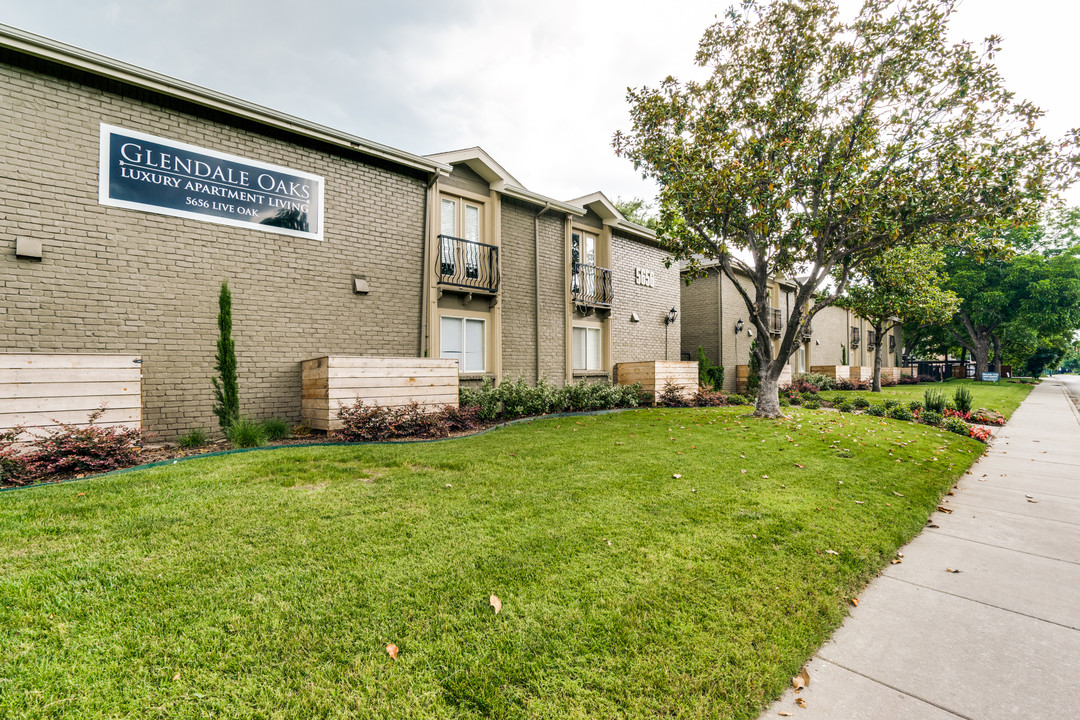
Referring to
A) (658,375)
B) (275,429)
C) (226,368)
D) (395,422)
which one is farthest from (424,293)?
(658,375)

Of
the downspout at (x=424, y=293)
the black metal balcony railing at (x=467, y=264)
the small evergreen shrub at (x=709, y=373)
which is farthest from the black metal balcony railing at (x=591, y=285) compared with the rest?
the small evergreen shrub at (x=709, y=373)

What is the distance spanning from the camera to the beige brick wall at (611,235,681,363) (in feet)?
47.9

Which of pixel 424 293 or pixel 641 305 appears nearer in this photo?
pixel 424 293

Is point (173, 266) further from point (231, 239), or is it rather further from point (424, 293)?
point (424, 293)

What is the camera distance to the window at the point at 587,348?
44.7 ft

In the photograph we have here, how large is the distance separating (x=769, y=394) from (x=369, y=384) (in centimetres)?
931

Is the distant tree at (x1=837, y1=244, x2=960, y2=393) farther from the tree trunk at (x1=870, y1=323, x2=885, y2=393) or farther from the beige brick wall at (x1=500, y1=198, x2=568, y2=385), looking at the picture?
the beige brick wall at (x1=500, y1=198, x2=568, y2=385)

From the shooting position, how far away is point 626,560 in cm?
307

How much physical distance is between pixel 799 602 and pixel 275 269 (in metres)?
8.91

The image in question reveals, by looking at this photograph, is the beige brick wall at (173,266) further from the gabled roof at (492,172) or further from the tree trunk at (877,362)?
the tree trunk at (877,362)

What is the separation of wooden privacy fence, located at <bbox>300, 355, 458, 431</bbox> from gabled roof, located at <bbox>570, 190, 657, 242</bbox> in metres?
7.40

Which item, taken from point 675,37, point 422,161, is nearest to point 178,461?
point 422,161

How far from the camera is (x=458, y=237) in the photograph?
35.2 feet

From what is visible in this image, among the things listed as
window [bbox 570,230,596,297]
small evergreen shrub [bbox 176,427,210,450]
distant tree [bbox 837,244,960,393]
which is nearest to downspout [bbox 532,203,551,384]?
window [bbox 570,230,596,297]
